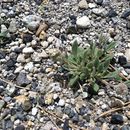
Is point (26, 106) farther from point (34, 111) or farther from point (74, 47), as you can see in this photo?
point (74, 47)

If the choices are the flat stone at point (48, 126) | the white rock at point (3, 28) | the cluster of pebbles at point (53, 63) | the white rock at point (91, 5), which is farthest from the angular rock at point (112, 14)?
the flat stone at point (48, 126)

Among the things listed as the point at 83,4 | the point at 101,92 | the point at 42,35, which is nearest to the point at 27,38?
the point at 42,35

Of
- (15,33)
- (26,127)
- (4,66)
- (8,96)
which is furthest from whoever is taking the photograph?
(15,33)

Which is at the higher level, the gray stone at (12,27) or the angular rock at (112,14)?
the angular rock at (112,14)

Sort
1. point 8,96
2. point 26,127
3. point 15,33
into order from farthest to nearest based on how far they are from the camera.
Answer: point 15,33 < point 8,96 < point 26,127

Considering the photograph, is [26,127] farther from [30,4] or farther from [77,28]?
[30,4]

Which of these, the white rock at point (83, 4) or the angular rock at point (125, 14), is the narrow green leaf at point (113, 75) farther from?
the white rock at point (83, 4)

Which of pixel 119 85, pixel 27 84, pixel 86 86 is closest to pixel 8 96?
pixel 27 84
